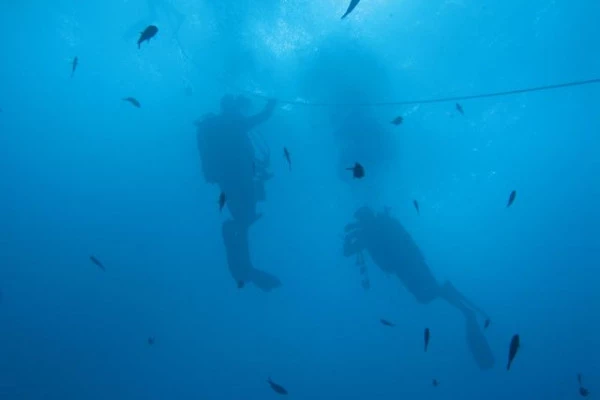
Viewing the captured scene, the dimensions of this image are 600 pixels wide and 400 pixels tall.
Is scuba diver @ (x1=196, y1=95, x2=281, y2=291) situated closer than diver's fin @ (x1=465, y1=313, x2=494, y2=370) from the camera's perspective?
Yes

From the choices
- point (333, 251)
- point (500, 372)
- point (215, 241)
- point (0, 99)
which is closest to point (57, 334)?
point (215, 241)

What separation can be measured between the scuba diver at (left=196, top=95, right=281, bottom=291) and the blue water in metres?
9.76

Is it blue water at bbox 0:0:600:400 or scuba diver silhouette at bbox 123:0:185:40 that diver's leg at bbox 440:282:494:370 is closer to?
blue water at bbox 0:0:600:400

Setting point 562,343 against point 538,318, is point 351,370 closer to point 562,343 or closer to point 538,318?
point 538,318

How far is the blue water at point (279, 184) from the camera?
19031 mm

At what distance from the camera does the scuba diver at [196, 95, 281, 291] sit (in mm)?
9750

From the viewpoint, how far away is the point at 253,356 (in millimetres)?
31156

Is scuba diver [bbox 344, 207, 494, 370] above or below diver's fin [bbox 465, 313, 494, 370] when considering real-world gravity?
above

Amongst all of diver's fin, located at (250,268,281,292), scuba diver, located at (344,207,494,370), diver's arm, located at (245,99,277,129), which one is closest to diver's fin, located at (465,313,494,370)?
scuba diver, located at (344,207,494,370)

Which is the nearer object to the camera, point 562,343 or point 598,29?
point 598,29

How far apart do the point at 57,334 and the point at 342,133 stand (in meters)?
29.5

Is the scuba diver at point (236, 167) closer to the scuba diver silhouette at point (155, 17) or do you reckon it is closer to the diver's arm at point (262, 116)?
the diver's arm at point (262, 116)

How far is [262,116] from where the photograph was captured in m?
10.1

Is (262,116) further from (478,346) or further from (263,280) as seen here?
(478,346)
